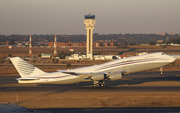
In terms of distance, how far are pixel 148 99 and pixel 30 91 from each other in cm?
1988

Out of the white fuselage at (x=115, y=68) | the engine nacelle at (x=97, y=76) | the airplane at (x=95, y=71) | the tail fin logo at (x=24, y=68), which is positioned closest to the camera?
the tail fin logo at (x=24, y=68)

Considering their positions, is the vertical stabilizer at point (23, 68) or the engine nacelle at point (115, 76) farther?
the engine nacelle at point (115, 76)

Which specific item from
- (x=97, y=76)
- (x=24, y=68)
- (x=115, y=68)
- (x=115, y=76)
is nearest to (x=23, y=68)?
(x=24, y=68)

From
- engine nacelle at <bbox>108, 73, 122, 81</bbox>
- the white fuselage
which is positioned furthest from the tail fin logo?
Result: engine nacelle at <bbox>108, 73, 122, 81</bbox>

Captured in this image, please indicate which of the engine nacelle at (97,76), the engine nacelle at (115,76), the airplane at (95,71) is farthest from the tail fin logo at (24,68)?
the engine nacelle at (115,76)

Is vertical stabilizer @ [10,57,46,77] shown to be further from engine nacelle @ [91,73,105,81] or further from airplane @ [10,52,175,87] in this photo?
engine nacelle @ [91,73,105,81]

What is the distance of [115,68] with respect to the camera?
4341 cm

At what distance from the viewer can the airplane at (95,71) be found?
1582 inches

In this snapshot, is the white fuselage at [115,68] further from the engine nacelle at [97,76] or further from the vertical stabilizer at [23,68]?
the engine nacelle at [97,76]

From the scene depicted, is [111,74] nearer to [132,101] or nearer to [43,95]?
[132,101]

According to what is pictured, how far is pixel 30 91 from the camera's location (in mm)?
40031

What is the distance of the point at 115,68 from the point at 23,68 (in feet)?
54.5

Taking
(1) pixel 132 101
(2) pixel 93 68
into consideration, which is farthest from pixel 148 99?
(2) pixel 93 68

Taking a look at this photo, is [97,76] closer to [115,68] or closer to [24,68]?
[115,68]
